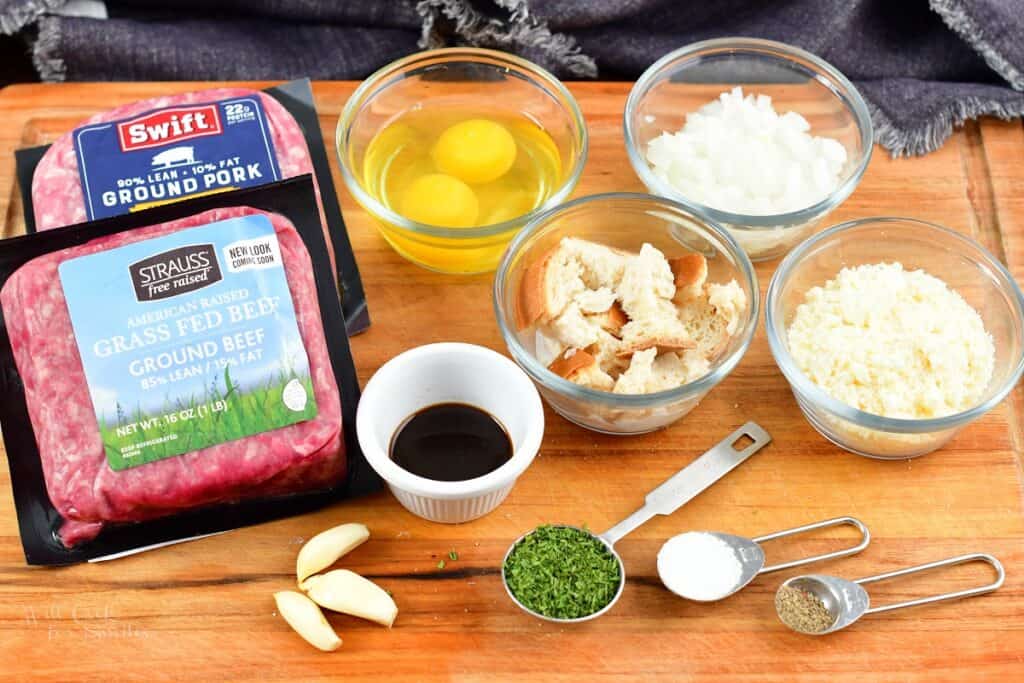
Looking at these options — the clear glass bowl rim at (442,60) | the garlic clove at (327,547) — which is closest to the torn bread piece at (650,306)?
the clear glass bowl rim at (442,60)

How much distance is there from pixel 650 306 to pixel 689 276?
0.10 metres

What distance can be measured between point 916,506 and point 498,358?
33.5 inches

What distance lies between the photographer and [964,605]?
1960 millimetres

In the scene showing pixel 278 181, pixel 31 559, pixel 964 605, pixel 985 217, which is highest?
pixel 278 181

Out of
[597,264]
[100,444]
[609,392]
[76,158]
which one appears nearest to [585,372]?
[609,392]

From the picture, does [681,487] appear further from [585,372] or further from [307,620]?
[307,620]

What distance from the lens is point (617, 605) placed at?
1944 mm

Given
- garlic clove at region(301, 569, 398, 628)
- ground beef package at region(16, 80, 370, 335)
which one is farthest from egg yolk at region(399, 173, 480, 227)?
garlic clove at region(301, 569, 398, 628)

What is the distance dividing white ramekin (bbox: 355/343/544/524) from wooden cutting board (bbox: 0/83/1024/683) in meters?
0.13

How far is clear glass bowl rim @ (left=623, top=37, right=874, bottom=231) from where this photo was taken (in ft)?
7.27

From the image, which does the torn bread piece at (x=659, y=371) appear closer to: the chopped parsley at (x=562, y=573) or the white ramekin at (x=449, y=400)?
the white ramekin at (x=449, y=400)

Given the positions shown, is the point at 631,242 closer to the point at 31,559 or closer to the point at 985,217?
the point at 985,217

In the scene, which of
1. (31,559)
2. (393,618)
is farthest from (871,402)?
(31,559)

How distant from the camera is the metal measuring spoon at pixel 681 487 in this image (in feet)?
6.28
